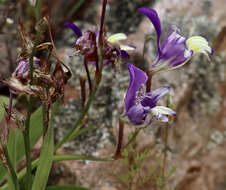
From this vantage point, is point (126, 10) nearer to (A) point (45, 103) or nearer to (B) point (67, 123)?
(B) point (67, 123)

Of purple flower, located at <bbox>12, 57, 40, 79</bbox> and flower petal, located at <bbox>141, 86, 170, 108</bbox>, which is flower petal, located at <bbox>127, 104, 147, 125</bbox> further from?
purple flower, located at <bbox>12, 57, 40, 79</bbox>

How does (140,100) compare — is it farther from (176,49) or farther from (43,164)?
(43,164)

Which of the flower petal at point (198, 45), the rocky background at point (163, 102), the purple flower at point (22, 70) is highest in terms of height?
the flower petal at point (198, 45)

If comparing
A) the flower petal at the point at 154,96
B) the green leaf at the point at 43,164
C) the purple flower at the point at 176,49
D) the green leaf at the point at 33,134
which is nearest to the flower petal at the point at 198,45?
the purple flower at the point at 176,49

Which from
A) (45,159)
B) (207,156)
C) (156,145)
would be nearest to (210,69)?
(207,156)

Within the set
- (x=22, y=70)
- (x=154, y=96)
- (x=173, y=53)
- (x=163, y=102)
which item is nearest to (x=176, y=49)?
(x=173, y=53)

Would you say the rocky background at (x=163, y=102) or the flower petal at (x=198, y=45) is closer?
Answer: the flower petal at (x=198, y=45)

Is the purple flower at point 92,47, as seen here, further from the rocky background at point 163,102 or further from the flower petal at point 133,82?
the rocky background at point 163,102

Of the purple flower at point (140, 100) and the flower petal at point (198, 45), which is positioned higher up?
the flower petal at point (198, 45)

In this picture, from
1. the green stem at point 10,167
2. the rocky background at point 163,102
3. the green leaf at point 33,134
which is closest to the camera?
the green stem at point 10,167
